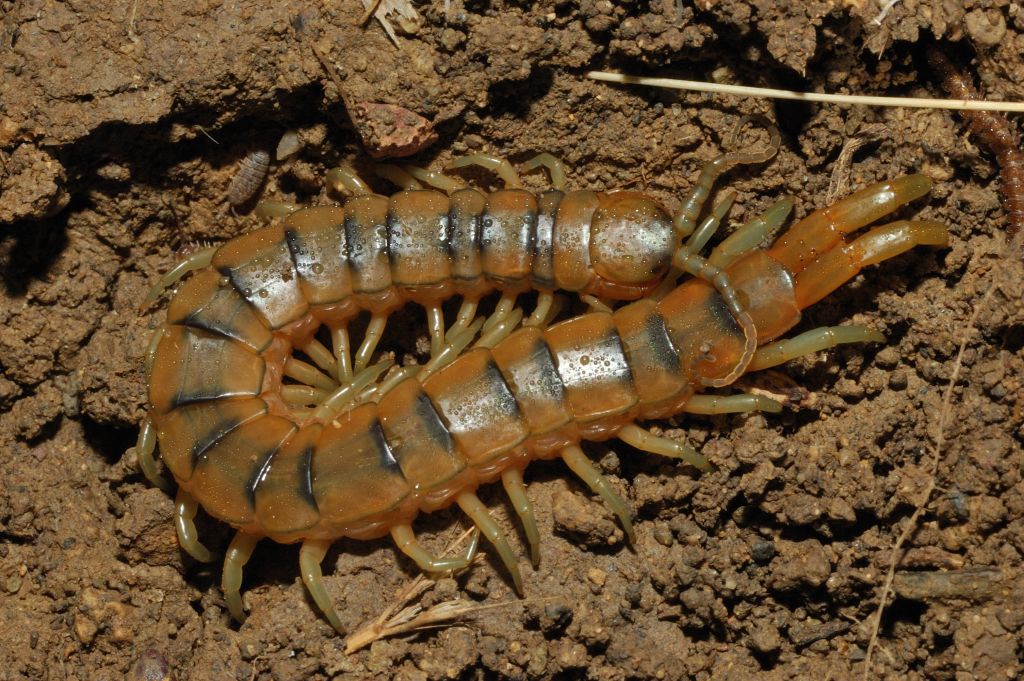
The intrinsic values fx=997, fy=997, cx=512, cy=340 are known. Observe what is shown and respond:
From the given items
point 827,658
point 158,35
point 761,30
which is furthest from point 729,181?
point 158,35

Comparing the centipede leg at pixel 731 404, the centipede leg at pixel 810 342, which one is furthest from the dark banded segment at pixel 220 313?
the centipede leg at pixel 810 342

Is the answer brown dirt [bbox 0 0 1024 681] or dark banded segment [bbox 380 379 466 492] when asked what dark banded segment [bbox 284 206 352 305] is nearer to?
brown dirt [bbox 0 0 1024 681]

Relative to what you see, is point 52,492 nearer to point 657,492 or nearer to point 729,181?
point 657,492

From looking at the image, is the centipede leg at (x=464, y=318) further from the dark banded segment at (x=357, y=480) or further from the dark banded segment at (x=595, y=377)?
the dark banded segment at (x=357, y=480)

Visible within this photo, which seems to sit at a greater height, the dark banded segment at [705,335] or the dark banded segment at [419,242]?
the dark banded segment at [419,242]

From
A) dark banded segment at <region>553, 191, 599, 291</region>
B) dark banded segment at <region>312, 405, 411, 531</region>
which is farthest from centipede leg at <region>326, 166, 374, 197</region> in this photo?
dark banded segment at <region>312, 405, 411, 531</region>

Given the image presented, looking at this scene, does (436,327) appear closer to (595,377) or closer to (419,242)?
(419,242)
